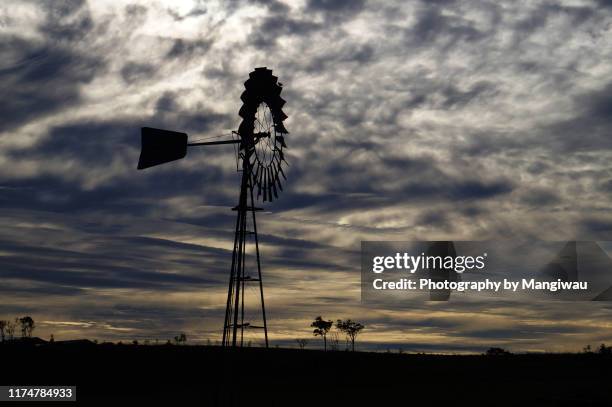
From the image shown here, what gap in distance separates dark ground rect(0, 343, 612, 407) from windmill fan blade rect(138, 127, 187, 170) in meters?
10.2

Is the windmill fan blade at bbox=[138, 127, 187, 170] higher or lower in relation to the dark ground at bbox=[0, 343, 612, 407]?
higher

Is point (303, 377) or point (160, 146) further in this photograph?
point (303, 377)

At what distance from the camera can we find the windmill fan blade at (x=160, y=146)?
26.9 m

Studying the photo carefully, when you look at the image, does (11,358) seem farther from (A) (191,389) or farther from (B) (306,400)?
(B) (306,400)

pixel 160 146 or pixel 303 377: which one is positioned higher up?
pixel 160 146

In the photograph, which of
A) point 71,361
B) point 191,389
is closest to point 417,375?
point 191,389

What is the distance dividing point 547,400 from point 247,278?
17756 mm

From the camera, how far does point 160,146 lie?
27016mm

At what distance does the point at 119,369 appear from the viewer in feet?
143

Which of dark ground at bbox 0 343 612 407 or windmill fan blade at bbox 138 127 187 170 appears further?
dark ground at bbox 0 343 612 407

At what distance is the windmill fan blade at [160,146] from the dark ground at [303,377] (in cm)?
1015

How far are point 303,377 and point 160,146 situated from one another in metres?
22.4

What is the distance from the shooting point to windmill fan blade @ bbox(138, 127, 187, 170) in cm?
2691

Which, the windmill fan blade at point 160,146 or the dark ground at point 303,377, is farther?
the dark ground at point 303,377
